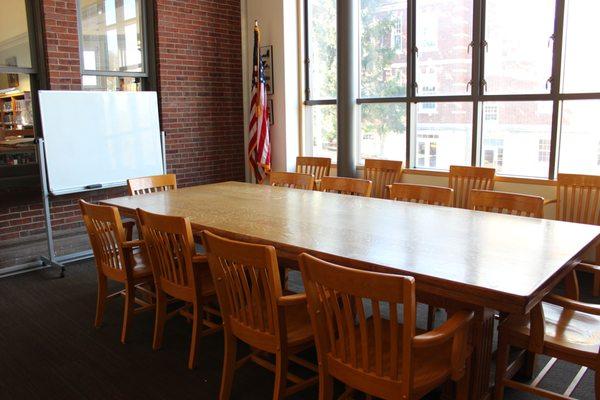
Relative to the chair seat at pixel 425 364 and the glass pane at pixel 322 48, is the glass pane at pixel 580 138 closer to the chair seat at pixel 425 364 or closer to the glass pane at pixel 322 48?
the glass pane at pixel 322 48

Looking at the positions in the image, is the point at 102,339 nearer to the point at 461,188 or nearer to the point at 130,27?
the point at 461,188

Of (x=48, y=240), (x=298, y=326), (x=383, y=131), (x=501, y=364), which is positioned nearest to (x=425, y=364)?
(x=501, y=364)

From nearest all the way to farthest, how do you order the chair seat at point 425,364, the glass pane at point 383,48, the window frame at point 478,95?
1. the chair seat at point 425,364
2. the window frame at point 478,95
3. the glass pane at point 383,48

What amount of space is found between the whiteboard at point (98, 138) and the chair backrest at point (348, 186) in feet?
7.48

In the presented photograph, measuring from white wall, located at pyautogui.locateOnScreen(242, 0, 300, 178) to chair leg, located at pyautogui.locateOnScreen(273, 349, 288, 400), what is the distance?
4.36m

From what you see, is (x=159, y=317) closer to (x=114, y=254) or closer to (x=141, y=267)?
(x=141, y=267)

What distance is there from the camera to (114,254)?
322 cm

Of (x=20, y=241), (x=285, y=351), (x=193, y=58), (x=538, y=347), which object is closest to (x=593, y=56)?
(x=538, y=347)

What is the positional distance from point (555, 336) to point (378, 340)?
91cm

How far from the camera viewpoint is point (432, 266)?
205 centimetres

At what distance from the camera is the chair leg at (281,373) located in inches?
86.3

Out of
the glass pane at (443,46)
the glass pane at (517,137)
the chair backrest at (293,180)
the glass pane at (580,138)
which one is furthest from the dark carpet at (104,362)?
the glass pane at (443,46)

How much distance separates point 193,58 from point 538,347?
16.9 feet

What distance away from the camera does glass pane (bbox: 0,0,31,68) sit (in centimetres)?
480
